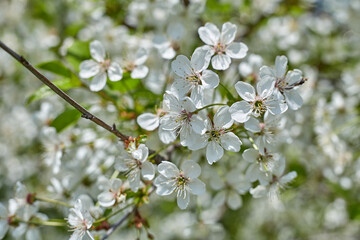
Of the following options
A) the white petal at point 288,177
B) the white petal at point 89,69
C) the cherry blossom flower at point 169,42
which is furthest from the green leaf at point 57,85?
the white petal at point 288,177

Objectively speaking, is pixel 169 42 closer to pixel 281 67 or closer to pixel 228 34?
pixel 228 34

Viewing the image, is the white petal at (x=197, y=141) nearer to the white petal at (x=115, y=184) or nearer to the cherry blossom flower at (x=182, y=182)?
the cherry blossom flower at (x=182, y=182)

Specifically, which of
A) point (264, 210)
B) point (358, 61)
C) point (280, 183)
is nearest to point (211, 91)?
point (280, 183)

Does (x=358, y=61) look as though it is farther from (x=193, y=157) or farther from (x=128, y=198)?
(x=128, y=198)

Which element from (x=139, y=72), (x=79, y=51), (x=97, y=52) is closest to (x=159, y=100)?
(x=139, y=72)

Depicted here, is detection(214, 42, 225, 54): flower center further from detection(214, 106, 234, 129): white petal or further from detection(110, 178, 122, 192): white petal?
detection(110, 178, 122, 192): white petal

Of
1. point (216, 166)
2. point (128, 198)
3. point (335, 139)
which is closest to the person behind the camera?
point (128, 198)
